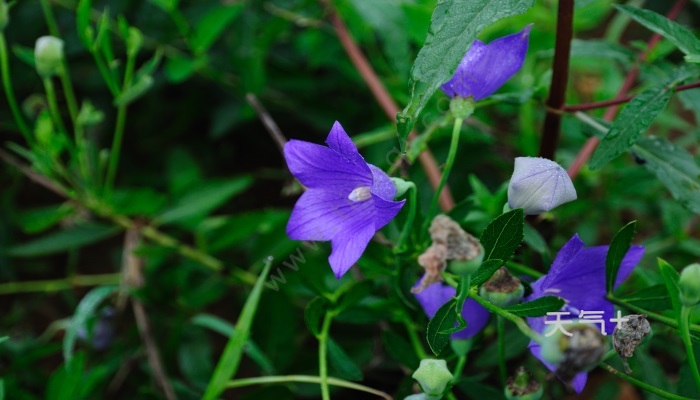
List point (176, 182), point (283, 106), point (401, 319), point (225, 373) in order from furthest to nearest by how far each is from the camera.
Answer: point (283, 106) < point (176, 182) < point (401, 319) < point (225, 373)

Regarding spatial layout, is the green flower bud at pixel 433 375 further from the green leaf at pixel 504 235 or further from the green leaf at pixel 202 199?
the green leaf at pixel 202 199

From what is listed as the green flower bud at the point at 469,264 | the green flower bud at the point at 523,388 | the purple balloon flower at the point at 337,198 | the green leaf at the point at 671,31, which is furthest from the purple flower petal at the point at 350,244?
the green leaf at the point at 671,31

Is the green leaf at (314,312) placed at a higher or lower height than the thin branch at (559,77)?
lower

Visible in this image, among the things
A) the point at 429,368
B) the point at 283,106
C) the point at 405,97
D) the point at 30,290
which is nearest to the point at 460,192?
the point at 405,97

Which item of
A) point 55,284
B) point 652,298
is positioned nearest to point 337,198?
point 652,298

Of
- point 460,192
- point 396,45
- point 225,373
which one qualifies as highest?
point 396,45

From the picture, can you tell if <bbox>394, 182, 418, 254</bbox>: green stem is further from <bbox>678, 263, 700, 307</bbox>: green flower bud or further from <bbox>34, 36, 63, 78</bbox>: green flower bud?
<bbox>34, 36, 63, 78</bbox>: green flower bud

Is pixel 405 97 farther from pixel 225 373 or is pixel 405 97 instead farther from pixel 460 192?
pixel 225 373
